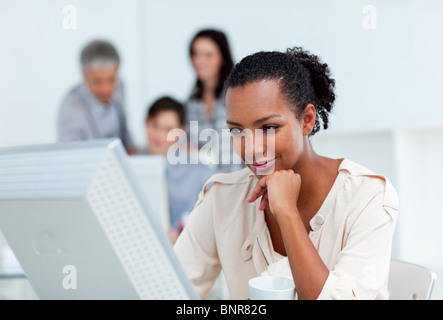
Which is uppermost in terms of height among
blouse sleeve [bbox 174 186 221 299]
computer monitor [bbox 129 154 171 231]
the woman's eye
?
the woman's eye

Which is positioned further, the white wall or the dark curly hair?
the white wall

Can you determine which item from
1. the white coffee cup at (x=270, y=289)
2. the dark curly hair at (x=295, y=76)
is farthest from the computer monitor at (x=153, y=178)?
the white coffee cup at (x=270, y=289)

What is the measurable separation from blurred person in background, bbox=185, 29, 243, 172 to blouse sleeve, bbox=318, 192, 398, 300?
94.1 inches

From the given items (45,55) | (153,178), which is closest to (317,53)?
(153,178)

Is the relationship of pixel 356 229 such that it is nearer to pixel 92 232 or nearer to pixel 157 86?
pixel 92 232

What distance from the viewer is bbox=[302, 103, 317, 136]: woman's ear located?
3.80 ft

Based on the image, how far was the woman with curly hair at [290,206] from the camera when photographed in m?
0.93

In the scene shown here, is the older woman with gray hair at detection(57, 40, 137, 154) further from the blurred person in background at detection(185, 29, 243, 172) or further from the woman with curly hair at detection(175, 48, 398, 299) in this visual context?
the woman with curly hair at detection(175, 48, 398, 299)

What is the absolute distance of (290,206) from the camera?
96 cm

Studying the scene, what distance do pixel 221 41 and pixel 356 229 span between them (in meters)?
2.70

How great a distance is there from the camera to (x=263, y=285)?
81cm

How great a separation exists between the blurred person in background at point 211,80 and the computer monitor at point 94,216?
2724 mm

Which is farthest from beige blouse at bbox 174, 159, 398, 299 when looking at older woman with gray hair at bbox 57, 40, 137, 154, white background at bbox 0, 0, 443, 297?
older woman with gray hair at bbox 57, 40, 137, 154

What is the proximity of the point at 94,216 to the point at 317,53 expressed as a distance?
8.29 feet
